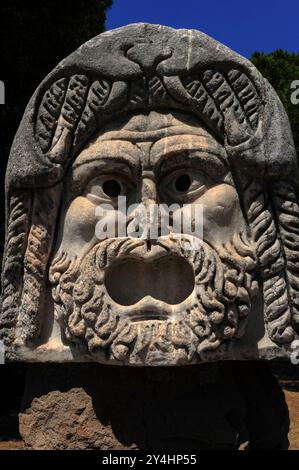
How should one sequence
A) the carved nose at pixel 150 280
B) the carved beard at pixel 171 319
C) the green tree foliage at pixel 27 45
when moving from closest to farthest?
the carved beard at pixel 171 319 < the carved nose at pixel 150 280 < the green tree foliage at pixel 27 45

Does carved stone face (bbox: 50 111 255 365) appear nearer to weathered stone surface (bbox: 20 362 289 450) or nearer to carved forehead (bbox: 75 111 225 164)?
carved forehead (bbox: 75 111 225 164)

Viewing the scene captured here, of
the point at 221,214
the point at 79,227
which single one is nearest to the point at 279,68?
the point at 221,214

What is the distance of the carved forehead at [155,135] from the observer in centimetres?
238

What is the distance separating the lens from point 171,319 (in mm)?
2248

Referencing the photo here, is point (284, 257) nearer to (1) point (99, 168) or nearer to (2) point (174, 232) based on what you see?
(2) point (174, 232)

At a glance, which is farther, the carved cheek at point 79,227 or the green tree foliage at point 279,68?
the green tree foliage at point 279,68

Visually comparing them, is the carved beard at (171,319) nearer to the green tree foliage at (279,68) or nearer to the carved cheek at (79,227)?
the carved cheek at (79,227)

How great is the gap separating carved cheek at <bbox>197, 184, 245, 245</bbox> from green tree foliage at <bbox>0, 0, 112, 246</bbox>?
324cm

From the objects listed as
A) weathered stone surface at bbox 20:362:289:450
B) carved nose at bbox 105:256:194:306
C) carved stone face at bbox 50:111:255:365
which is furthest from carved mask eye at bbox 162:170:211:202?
weathered stone surface at bbox 20:362:289:450

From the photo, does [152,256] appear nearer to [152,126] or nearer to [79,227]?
[79,227]

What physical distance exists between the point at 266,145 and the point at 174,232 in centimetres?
55

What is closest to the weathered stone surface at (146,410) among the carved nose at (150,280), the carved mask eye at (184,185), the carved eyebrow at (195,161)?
the carved nose at (150,280)

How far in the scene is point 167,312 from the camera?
7.46 ft

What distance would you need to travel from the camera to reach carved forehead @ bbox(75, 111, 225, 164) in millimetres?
2375
